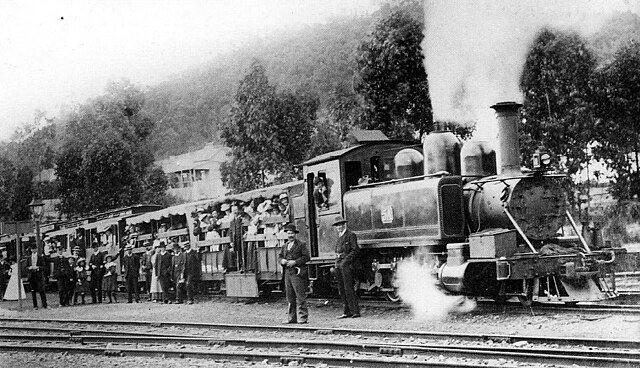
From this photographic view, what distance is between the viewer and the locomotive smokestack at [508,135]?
10922 mm

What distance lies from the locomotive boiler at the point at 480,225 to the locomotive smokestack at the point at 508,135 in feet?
0.05

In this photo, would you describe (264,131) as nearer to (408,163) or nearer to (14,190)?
(14,190)

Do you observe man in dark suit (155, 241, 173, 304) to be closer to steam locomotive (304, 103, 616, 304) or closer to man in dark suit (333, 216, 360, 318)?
steam locomotive (304, 103, 616, 304)

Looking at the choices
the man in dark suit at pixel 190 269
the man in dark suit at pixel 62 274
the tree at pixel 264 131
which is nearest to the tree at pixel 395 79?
the tree at pixel 264 131

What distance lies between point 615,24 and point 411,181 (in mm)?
10391

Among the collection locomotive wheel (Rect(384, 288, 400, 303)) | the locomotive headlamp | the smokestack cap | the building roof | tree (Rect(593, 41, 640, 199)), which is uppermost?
the building roof

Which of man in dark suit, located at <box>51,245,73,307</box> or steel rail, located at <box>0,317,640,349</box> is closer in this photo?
steel rail, located at <box>0,317,640,349</box>

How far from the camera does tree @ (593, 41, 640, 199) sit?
18.3 meters

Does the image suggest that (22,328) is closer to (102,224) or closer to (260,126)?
(102,224)

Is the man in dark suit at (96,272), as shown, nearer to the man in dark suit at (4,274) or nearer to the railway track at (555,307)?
the man in dark suit at (4,274)

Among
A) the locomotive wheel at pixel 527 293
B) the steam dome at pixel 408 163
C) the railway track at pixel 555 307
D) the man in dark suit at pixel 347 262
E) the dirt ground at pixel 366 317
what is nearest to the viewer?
the dirt ground at pixel 366 317

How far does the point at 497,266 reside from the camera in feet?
33.3

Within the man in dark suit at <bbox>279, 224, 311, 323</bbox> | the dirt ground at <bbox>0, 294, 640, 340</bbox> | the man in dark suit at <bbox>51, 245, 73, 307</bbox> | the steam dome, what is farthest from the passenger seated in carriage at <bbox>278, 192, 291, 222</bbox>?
the man in dark suit at <bbox>51, 245, 73, 307</bbox>

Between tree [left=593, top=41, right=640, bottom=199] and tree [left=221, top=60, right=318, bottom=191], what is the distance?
917cm
